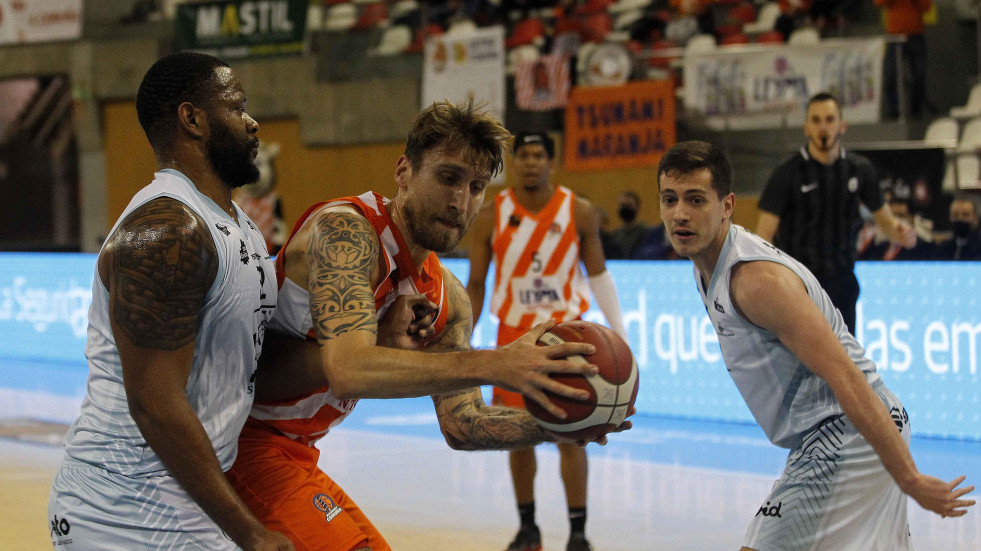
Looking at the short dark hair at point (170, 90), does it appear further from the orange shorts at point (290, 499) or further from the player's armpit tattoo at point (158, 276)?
the orange shorts at point (290, 499)

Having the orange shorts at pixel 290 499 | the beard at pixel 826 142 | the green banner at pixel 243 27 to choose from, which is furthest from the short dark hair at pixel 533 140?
the green banner at pixel 243 27

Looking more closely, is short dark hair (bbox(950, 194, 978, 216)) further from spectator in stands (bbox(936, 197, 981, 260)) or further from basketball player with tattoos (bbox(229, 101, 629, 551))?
basketball player with tattoos (bbox(229, 101, 629, 551))

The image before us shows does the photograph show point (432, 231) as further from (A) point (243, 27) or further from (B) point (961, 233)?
(A) point (243, 27)

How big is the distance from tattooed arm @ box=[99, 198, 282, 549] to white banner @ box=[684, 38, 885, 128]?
10.00 meters

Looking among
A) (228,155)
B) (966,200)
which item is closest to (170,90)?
(228,155)

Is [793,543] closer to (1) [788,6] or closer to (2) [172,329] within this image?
(2) [172,329]

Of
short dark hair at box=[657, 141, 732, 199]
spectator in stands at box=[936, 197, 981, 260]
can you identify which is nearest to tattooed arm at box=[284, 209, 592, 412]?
short dark hair at box=[657, 141, 732, 199]

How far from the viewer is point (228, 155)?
2.74 m

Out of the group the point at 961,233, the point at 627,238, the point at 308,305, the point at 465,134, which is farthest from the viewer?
the point at 627,238

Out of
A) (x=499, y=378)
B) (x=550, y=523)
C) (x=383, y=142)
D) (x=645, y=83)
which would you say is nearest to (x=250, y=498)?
(x=499, y=378)

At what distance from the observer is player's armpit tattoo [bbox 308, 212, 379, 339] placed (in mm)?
2742

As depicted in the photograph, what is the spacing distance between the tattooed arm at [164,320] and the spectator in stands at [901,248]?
720 cm

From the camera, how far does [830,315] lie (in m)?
3.39

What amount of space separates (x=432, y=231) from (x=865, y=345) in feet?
18.6
